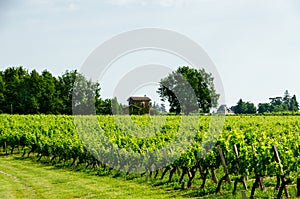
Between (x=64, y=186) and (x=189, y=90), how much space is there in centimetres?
4773

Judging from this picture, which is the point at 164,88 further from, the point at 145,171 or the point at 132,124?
the point at 145,171

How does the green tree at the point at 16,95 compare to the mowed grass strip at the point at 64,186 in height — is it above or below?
above

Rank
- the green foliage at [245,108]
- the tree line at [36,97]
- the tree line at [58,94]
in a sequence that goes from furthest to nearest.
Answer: the green foliage at [245,108] < the tree line at [36,97] < the tree line at [58,94]

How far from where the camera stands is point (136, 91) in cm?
2127

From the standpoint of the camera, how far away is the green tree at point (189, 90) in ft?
186

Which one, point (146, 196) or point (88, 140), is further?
point (88, 140)

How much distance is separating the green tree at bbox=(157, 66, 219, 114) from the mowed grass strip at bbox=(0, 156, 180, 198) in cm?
3815

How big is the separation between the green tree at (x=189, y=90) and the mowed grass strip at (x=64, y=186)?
38154mm

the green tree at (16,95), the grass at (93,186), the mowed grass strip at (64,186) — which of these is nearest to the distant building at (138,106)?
the green tree at (16,95)

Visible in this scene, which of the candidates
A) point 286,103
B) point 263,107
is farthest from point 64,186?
point 286,103

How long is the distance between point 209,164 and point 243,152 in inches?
65.7

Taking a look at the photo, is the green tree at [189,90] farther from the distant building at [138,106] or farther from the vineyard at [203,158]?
the vineyard at [203,158]

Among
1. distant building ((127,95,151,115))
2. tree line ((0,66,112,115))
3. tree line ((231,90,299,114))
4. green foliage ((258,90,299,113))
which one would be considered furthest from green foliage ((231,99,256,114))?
distant building ((127,95,151,115))

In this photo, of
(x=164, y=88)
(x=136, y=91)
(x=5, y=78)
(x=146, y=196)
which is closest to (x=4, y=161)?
(x=136, y=91)
